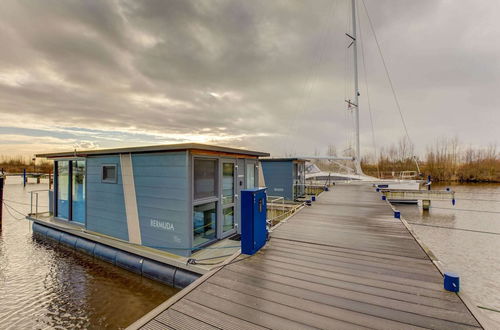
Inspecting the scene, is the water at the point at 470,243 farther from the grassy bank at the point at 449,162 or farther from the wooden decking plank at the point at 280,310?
the grassy bank at the point at 449,162

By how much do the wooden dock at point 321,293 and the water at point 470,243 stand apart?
0.75 metres

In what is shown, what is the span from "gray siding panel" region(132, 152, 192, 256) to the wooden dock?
240 centimetres

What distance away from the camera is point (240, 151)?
252 inches

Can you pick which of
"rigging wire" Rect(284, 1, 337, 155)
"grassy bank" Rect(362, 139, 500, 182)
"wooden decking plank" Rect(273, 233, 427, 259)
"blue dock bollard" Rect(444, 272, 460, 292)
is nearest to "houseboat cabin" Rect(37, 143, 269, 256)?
"wooden decking plank" Rect(273, 233, 427, 259)

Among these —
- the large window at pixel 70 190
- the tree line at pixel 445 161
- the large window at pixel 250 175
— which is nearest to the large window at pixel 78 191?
the large window at pixel 70 190

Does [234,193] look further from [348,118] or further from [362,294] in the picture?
[348,118]

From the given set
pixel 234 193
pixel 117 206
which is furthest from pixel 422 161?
pixel 117 206

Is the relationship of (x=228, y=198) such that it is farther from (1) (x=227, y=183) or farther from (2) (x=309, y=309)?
(2) (x=309, y=309)

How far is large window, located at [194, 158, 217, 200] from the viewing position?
5438 millimetres

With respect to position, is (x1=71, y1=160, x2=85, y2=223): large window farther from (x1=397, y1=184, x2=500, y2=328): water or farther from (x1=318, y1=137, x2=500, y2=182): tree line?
(x1=318, y1=137, x2=500, y2=182): tree line

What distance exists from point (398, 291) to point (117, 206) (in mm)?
6946

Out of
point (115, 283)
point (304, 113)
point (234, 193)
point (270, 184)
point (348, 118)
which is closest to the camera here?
point (115, 283)

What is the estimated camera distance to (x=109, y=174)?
656cm

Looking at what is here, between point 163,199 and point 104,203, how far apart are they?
8.93ft
